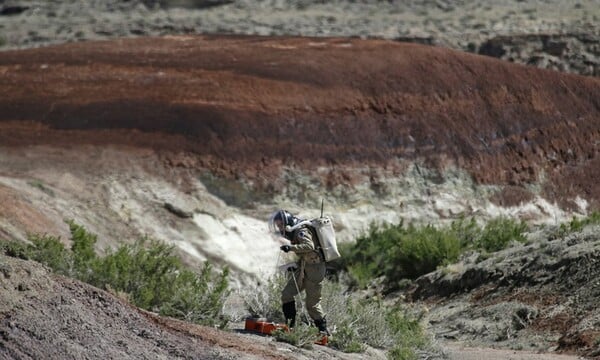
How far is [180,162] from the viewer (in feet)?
89.8

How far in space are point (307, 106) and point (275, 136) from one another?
3.53 feet

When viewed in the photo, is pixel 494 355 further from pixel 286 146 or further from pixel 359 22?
pixel 359 22

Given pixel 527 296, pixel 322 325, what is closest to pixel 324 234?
pixel 322 325

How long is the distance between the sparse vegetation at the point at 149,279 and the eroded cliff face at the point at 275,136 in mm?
7513

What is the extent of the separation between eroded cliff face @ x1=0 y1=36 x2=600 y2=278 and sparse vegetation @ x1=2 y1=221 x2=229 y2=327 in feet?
24.6

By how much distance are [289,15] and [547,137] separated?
52.1ft

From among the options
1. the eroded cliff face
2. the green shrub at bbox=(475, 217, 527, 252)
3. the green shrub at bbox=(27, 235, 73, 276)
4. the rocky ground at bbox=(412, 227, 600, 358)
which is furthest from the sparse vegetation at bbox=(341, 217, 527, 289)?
the green shrub at bbox=(27, 235, 73, 276)

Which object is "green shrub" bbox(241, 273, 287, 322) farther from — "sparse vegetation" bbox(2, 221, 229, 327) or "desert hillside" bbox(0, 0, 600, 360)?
"desert hillside" bbox(0, 0, 600, 360)

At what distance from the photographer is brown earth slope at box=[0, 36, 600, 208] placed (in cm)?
2800

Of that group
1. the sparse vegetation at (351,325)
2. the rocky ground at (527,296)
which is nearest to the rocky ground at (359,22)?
the rocky ground at (527,296)

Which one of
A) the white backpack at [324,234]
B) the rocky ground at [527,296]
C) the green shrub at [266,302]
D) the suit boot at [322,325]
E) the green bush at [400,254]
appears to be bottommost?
the green bush at [400,254]

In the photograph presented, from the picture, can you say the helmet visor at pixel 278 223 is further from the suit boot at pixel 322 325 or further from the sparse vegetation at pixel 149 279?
the sparse vegetation at pixel 149 279

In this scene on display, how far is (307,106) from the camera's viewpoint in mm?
29125

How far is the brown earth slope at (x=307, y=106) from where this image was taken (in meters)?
28.0
